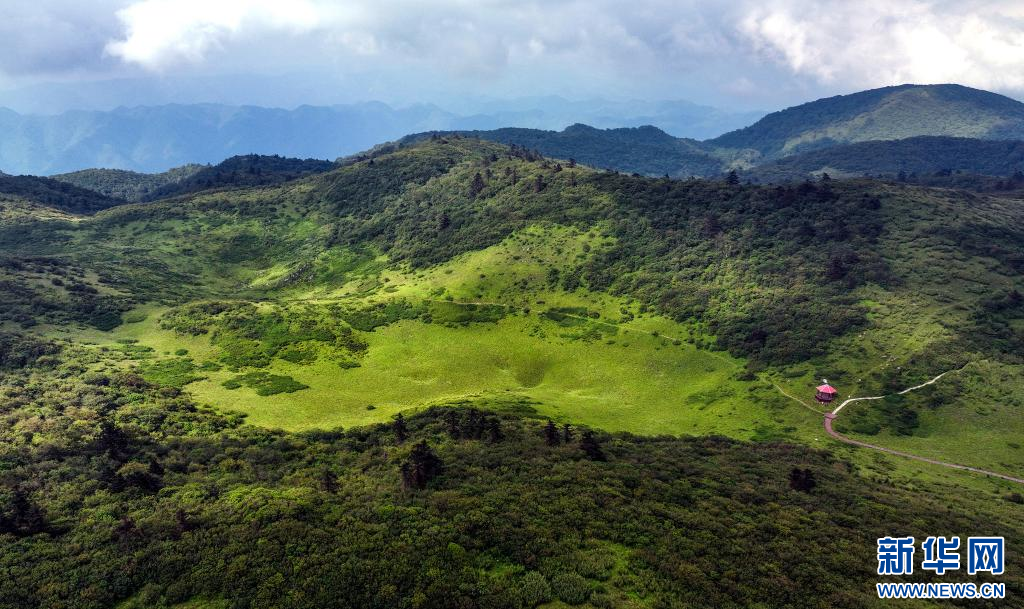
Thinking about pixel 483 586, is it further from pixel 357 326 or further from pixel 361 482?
pixel 357 326

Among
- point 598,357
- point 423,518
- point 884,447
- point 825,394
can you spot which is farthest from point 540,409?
point 884,447

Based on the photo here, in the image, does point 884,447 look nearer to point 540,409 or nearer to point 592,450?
point 592,450

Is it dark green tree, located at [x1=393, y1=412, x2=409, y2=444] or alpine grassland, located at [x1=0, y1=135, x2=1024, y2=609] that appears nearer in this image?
alpine grassland, located at [x1=0, y1=135, x2=1024, y2=609]

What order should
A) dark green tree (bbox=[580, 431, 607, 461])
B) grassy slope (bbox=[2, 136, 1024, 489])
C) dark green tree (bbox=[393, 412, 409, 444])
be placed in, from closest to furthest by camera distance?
dark green tree (bbox=[580, 431, 607, 461]), dark green tree (bbox=[393, 412, 409, 444]), grassy slope (bbox=[2, 136, 1024, 489])

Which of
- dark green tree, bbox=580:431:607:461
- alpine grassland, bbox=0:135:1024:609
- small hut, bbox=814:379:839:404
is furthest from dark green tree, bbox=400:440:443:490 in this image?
small hut, bbox=814:379:839:404

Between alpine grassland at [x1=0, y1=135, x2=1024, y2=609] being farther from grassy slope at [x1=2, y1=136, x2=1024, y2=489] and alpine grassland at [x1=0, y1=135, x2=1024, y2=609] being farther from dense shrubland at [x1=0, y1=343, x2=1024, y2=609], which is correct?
grassy slope at [x1=2, y1=136, x2=1024, y2=489]

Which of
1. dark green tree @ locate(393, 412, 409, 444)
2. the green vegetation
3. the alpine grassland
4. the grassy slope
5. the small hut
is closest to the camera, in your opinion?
the alpine grassland

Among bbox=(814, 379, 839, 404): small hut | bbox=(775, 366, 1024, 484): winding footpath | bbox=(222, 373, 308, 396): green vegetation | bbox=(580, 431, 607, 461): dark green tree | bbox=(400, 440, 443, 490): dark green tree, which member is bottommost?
bbox=(775, 366, 1024, 484): winding footpath

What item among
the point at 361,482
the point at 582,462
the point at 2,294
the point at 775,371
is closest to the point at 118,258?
the point at 2,294

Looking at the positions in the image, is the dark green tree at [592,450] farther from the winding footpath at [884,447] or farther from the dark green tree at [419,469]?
the winding footpath at [884,447]
